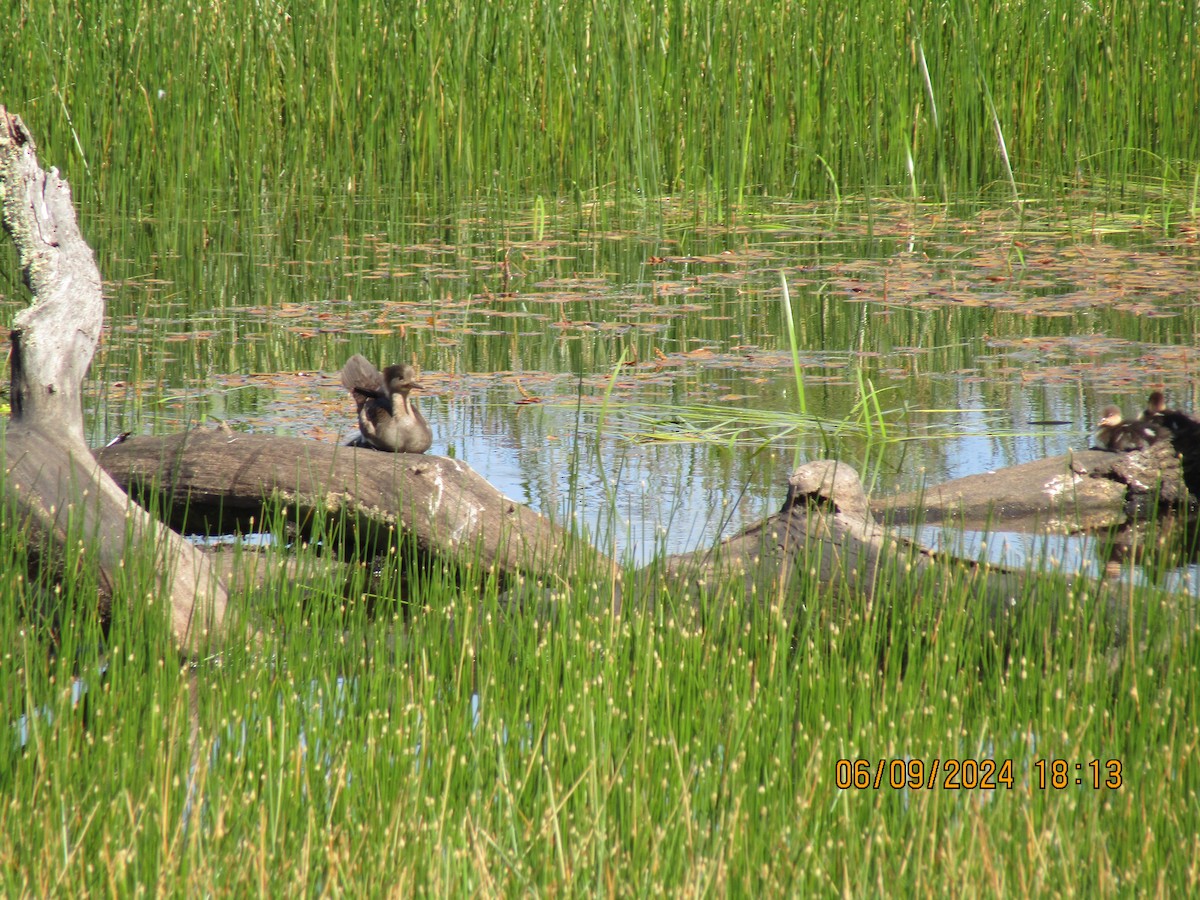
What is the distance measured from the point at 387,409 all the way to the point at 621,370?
1.98m

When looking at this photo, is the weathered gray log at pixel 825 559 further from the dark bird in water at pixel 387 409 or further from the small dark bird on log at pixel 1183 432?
the small dark bird on log at pixel 1183 432

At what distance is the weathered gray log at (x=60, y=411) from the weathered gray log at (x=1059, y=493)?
8.09ft

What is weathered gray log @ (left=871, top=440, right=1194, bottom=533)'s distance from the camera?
5531 mm

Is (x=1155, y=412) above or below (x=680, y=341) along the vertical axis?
below

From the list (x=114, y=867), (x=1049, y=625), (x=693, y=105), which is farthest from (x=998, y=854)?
(x=693, y=105)

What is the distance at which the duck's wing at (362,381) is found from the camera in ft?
18.4

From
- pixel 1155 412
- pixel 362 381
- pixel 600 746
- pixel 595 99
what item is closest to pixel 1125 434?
pixel 1155 412

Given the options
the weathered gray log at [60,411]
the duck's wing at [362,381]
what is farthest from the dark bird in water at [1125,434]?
the weathered gray log at [60,411]

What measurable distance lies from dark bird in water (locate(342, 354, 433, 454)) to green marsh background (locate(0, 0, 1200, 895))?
1.75 feet

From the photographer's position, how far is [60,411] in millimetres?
4586

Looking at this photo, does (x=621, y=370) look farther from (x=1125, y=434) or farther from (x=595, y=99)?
(x=595, y=99)

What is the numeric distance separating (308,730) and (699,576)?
1.44 m

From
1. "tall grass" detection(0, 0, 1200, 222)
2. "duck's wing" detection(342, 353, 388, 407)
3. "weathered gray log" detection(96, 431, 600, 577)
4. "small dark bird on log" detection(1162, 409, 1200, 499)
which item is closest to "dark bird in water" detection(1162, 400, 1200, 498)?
"small dark bird on log" detection(1162, 409, 1200, 499)

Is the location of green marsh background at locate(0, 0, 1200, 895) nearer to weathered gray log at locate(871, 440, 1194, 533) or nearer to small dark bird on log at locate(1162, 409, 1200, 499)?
weathered gray log at locate(871, 440, 1194, 533)
